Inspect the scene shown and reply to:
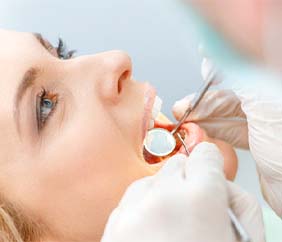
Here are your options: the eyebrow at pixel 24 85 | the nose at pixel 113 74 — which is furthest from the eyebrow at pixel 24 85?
the nose at pixel 113 74

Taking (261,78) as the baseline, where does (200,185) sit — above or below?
below

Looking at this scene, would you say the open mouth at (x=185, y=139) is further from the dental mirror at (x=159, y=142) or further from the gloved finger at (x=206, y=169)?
the gloved finger at (x=206, y=169)

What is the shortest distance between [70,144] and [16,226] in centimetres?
21

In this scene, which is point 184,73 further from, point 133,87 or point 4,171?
point 4,171

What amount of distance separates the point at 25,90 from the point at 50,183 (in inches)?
8.0

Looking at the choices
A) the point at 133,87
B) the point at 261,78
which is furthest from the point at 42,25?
the point at 261,78

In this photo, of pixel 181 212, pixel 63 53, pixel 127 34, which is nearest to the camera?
pixel 181 212

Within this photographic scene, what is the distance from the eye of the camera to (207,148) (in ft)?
3.00

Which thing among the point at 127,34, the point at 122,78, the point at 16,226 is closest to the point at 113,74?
the point at 122,78

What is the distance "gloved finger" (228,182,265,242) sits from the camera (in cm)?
85

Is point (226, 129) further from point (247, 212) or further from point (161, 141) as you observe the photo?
point (247, 212)

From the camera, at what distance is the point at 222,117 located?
1476 mm

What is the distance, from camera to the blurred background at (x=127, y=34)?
5.51ft

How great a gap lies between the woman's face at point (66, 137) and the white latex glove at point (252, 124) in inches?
9.6
